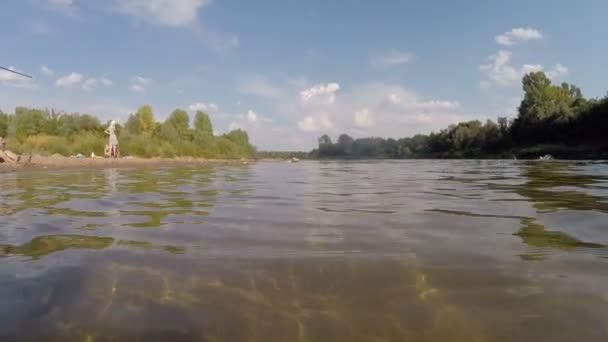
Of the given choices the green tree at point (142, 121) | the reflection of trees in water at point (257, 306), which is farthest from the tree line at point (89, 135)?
the reflection of trees in water at point (257, 306)

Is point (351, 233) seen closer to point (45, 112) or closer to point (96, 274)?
point (96, 274)

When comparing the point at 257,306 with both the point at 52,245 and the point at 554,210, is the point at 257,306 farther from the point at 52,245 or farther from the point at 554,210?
the point at 554,210

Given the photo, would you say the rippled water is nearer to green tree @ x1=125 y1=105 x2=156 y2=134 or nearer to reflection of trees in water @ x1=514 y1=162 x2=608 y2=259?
reflection of trees in water @ x1=514 y1=162 x2=608 y2=259

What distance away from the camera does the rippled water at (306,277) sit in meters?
1.61

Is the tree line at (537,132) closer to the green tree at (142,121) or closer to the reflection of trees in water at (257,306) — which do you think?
the reflection of trees in water at (257,306)

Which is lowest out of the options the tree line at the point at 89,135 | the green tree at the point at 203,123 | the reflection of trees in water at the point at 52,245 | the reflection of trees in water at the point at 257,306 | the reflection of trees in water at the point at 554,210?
the reflection of trees in water at the point at 257,306

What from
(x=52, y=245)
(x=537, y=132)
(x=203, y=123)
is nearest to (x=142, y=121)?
(x=203, y=123)

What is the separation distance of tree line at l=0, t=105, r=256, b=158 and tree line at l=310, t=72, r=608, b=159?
130 feet

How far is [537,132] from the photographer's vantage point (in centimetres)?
5838

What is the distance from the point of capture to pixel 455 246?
2.77 m

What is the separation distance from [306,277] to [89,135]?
32.7 meters

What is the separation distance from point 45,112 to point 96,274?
42030mm

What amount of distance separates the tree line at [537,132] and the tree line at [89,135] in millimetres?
39684

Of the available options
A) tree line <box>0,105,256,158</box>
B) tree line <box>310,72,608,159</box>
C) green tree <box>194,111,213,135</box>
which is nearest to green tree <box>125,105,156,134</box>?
tree line <box>0,105,256,158</box>
